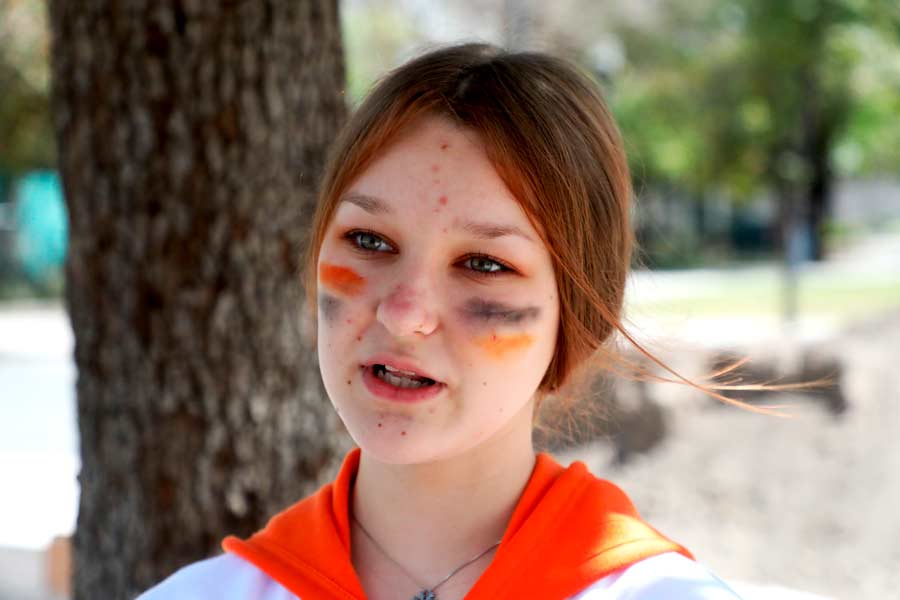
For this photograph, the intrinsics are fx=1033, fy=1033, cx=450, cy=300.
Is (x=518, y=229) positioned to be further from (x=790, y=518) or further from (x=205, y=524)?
(x=790, y=518)

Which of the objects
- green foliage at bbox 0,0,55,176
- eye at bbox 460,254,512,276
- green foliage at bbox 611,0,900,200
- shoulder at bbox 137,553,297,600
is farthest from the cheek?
green foliage at bbox 0,0,55,176

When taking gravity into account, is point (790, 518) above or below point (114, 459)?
below

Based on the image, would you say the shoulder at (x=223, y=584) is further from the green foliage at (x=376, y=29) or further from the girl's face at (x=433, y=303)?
the green foliage at (x=376, y=29)

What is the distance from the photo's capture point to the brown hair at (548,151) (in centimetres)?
155

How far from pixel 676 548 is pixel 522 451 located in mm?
285

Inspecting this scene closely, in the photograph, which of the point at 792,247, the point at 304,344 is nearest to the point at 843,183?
the point at 792,247

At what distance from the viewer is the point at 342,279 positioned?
1566 mm

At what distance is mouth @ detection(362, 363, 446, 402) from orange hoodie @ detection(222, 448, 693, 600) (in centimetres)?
26

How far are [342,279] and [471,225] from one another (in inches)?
8.7

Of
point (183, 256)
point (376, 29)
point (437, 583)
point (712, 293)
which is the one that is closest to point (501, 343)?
point (437, 583)

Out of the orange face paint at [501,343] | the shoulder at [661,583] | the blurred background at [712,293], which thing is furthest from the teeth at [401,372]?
the blurred background at [712,293]

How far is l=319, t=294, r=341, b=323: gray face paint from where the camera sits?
1560 millimetres

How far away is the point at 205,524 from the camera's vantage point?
2.67 meters

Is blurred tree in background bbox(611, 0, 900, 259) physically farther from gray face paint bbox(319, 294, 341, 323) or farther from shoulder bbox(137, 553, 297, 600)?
shoulder bbox(137, 553, 297, 600)
